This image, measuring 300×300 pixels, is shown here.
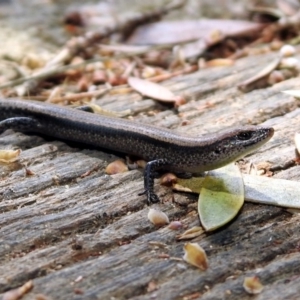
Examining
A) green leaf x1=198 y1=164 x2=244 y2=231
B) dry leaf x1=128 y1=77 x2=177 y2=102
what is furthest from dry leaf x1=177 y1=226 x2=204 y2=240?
dry leaf x1=128 y1=77 x2=177 y2=102

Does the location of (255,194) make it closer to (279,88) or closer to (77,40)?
(279,88)

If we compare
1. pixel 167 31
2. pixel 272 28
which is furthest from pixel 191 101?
pixel 272 28

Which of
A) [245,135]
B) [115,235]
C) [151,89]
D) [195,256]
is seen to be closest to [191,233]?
[195,256]

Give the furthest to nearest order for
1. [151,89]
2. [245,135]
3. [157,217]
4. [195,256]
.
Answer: [151,89] → [245,135] → [157,217] → [195,256]

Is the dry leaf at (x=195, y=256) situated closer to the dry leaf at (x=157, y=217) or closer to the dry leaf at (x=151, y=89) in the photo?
the dry leaf at (x=157, y=217)

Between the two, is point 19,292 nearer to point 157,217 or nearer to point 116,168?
point 157,217

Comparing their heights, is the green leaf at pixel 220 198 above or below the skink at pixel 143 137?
below

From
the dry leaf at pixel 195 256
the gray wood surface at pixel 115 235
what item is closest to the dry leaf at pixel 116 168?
the gray wood surface at pixel 115 235
